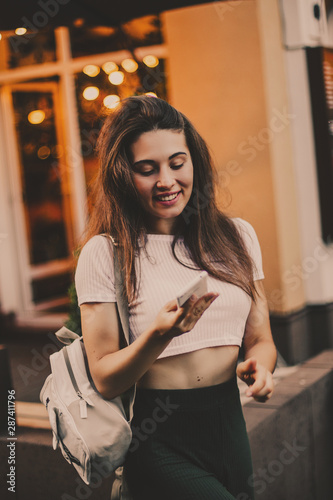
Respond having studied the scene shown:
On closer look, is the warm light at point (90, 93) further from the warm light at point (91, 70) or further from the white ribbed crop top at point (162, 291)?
the white ribbed crop top at point (162, 291)

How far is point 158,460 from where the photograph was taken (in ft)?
5.82

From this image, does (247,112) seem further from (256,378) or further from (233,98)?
(256,378)

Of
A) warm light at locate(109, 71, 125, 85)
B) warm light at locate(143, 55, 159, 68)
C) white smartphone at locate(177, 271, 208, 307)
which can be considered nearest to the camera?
white smartphone at locate(177, 271, 208, 307)

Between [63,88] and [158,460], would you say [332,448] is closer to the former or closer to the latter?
[158,460]

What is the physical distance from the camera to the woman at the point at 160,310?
1.75 m

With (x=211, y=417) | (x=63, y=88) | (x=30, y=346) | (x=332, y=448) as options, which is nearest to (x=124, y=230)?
(x=211, y=417)

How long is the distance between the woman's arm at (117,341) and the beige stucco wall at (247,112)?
318cm

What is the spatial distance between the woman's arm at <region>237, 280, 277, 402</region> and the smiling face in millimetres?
398

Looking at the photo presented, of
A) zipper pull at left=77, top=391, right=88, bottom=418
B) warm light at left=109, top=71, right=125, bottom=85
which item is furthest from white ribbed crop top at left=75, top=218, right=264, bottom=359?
warm light at left=109, top=71, right=125, bottom=85

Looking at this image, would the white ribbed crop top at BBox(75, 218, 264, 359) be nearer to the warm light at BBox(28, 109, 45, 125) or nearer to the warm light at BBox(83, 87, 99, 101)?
the warm light at BBox(83, 87, 99, 101)

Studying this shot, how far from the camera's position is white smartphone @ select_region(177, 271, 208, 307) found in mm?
1493

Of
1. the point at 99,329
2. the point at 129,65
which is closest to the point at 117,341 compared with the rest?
the point at 99,329

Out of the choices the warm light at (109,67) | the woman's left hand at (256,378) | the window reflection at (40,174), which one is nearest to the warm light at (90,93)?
the warm light at (109,67)

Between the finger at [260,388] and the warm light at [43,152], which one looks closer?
the finger at [260,388]
